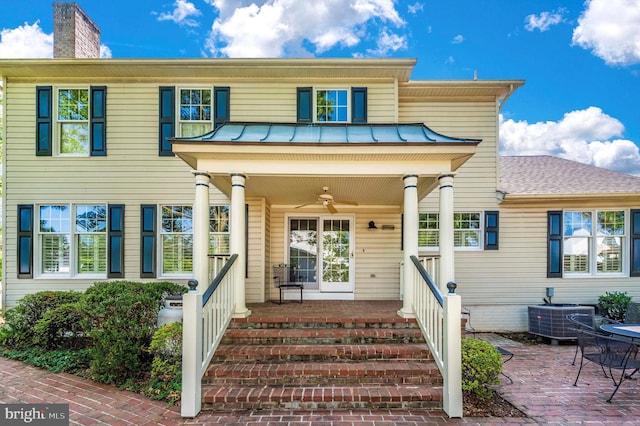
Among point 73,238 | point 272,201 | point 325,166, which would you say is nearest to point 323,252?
point 272,201

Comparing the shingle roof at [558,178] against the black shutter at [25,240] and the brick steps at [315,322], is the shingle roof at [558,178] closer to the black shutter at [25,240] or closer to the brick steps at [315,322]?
the brick steps at [315,322]

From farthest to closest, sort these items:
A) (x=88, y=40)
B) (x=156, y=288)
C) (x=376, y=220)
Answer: (x=88, y=40)
(x=376, y=220)
(x=156, y=288)

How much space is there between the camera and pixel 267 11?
10227 millimetres

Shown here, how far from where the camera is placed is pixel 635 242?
763cm

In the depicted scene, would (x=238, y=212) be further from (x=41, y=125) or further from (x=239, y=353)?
(x=41, y=125)

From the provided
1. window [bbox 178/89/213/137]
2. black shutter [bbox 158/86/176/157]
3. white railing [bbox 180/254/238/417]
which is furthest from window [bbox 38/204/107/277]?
white railing [bbox 180/254/238/417]

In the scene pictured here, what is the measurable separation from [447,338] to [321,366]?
1.58 m

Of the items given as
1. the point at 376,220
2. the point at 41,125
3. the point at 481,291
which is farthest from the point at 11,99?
the point at 481,291

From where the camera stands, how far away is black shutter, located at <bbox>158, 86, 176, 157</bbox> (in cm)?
731

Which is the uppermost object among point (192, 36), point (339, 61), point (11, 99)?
point (192, 36)

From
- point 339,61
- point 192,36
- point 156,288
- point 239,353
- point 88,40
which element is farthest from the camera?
point 192,36

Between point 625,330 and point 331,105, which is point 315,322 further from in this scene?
point 331,105

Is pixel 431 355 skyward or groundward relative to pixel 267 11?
groundward

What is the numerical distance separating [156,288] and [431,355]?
4533 mm
